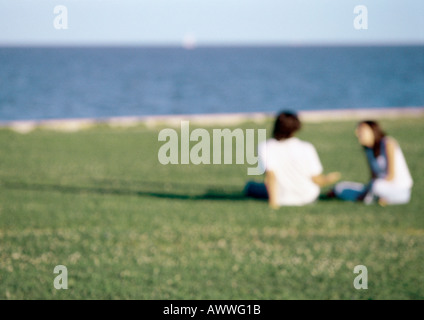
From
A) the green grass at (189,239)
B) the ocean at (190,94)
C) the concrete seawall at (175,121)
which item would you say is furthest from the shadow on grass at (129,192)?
the ocean at (190,94)

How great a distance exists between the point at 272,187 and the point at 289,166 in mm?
418

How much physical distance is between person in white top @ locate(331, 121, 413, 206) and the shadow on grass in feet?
6.90

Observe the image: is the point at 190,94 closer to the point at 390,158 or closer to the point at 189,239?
the point at 390,158

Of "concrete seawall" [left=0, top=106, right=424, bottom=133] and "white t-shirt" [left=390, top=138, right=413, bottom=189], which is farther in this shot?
"concrete seawall" [left=0, top=106, right=424, bottom=133]

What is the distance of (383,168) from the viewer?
9.66m

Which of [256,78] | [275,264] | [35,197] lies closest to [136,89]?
[256,78]

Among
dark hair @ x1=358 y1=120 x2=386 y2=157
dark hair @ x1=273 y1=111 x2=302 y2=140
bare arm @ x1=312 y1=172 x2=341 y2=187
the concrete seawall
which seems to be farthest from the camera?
the concrete seawall

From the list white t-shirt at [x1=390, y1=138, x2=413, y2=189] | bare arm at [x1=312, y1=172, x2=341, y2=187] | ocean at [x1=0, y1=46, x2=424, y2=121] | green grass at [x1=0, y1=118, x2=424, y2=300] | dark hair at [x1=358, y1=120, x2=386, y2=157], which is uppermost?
ocean at [x1=0, y1=46, x2=424, y2=121]

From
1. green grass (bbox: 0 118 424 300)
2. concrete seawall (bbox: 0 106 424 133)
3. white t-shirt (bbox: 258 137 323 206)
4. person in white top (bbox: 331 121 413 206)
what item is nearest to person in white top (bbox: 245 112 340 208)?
white t-shirt (bbox: 258 137 323 206)

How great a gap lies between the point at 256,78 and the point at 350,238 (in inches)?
3226

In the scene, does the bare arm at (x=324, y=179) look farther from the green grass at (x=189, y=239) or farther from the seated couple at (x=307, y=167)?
the green grass at (x=189, y=239)

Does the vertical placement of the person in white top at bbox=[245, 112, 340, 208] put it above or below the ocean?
below

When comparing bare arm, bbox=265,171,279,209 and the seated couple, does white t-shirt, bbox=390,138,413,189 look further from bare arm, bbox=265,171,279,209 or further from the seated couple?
bare arm, bbox=265,171,279,209

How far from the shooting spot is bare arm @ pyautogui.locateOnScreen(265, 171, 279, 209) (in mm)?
9430
